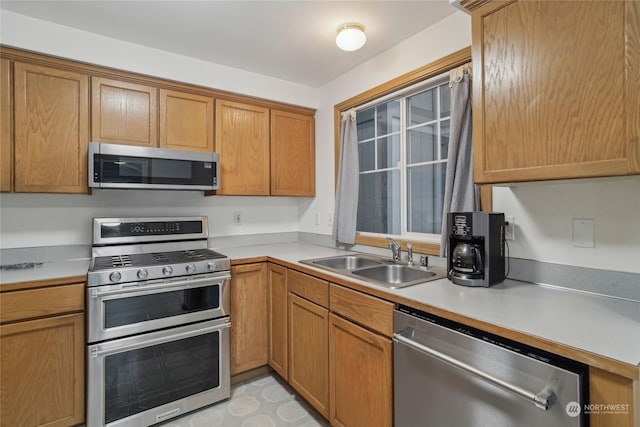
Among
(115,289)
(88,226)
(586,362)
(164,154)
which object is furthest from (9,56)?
(586,362)

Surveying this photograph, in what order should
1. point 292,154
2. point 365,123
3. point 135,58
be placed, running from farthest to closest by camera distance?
1. point 292,154
2. point 365,123
3. point 135,58

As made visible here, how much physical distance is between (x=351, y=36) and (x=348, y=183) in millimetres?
1065

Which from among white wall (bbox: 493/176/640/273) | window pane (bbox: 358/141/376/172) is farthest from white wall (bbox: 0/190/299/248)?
white wall (bbox: 493/176/640/273)

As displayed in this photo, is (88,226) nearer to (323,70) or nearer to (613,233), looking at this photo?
(323,70)

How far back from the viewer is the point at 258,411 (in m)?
1.96

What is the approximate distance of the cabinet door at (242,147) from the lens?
253 centimetres

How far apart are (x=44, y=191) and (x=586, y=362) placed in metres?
2.68

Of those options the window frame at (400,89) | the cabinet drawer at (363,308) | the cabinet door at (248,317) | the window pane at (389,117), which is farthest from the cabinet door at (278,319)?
the window pane at (389,117)

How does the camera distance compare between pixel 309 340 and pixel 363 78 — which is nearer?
pixel 309 340

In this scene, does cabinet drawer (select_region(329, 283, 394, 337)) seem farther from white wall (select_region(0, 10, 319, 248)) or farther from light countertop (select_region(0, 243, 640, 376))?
white wall (select_region(0, 10, 319, 248))

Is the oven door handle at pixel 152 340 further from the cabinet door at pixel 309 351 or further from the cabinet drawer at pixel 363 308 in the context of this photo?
the cabinet drawer at pixel 363 308

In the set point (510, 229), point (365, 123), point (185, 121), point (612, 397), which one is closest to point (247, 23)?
point (185, 121)

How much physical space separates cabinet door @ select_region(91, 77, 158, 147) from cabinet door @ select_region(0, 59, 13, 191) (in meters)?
0.39

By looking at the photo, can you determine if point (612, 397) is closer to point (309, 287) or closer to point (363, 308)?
point (363, 308)
